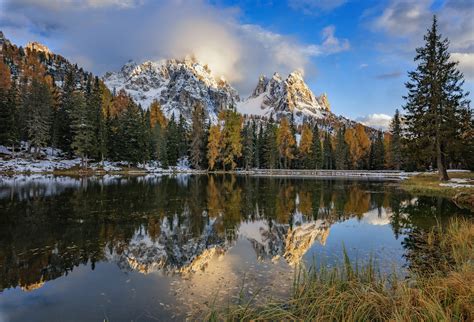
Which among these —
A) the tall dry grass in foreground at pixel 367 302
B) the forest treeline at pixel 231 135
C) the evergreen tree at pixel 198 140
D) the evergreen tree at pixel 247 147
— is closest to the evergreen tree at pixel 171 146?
the forest treeline at pixel 231 135

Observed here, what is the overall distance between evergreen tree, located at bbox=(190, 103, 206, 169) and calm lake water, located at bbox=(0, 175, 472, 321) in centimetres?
6158

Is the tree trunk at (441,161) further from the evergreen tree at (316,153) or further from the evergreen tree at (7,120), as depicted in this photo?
the evergreen tree at (7,120)

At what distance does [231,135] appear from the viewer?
289ft

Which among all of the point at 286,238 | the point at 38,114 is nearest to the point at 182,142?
the point at 38,114

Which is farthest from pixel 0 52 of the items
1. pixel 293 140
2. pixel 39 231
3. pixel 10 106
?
pixel 39 231

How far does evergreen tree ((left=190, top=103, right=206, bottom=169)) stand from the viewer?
3469 inches

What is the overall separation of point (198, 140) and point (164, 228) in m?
70.4

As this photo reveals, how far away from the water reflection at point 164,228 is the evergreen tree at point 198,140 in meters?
58.3

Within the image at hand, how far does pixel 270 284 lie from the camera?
980 cm

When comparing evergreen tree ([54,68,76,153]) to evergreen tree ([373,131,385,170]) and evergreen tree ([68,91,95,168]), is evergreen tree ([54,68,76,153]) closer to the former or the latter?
evergreen tree ([68,91,95,168])

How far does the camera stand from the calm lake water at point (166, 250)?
8805 mm

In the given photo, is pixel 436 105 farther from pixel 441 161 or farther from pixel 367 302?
pixel 367 302

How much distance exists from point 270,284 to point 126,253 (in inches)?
245

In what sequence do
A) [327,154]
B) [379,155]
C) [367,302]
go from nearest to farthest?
[367,302]
[379,155]
[327,154]
